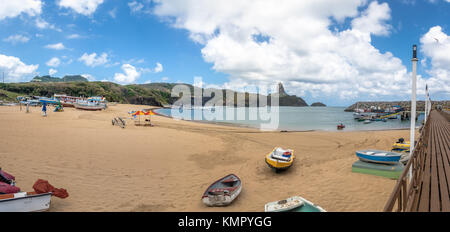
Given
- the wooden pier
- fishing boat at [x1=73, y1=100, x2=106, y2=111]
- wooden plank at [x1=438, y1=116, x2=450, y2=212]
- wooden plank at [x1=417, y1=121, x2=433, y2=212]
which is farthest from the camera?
fishing boat at [x1=73, y1=100, x2=106, y2=111]

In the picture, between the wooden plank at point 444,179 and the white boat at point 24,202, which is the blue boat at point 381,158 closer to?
the wooden plank at point 444,179

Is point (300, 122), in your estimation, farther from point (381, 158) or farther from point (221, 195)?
point (221, 195)

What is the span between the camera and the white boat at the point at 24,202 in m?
5.75

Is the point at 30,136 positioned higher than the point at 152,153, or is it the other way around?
the point at 30,136

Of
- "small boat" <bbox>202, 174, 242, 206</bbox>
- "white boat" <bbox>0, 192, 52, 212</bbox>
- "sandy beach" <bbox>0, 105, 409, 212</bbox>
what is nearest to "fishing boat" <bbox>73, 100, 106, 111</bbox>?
"sandy beach" <bbox>0, 105, 409, 212</bbox>

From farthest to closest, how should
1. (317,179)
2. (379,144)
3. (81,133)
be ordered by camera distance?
(379,144) → (81,133) → (317,179)

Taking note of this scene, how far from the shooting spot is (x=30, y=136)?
15.0 metres

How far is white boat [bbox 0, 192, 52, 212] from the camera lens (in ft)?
18.9

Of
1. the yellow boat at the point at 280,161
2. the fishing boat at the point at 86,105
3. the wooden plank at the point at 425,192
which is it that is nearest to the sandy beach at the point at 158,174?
the yellow boat at the point at 280,161

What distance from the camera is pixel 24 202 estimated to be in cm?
609

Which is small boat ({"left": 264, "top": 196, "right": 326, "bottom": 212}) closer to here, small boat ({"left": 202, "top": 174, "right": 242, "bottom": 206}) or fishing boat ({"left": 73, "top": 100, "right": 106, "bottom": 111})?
small boat ({"left": 202, "top": 174, "right": 242, "bottom": 206})

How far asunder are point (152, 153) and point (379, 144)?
20151 mm
